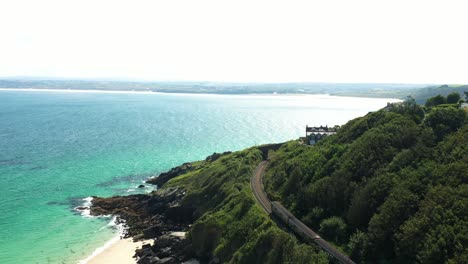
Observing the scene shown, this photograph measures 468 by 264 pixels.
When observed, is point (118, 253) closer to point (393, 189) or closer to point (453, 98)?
point (393, 189)

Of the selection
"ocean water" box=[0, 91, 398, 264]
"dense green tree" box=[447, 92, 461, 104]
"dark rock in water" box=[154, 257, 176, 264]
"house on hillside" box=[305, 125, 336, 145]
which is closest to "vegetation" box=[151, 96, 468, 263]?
"dark rock in water" box=[154, 257, 176, 264]

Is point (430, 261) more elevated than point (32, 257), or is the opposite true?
point (430, 261)

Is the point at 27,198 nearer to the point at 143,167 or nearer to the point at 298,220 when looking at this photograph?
the point at 143,167

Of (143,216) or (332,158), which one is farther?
(143,216)

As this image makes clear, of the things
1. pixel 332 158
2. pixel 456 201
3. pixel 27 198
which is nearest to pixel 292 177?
pixel 332 158

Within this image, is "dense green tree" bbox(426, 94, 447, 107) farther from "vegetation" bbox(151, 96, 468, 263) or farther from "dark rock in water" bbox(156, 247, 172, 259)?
"dark rock in water" bbox(156, 247, 172, 259)

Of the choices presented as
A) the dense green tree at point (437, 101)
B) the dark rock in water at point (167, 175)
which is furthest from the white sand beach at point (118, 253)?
the dense green tree at point (437, 101)
